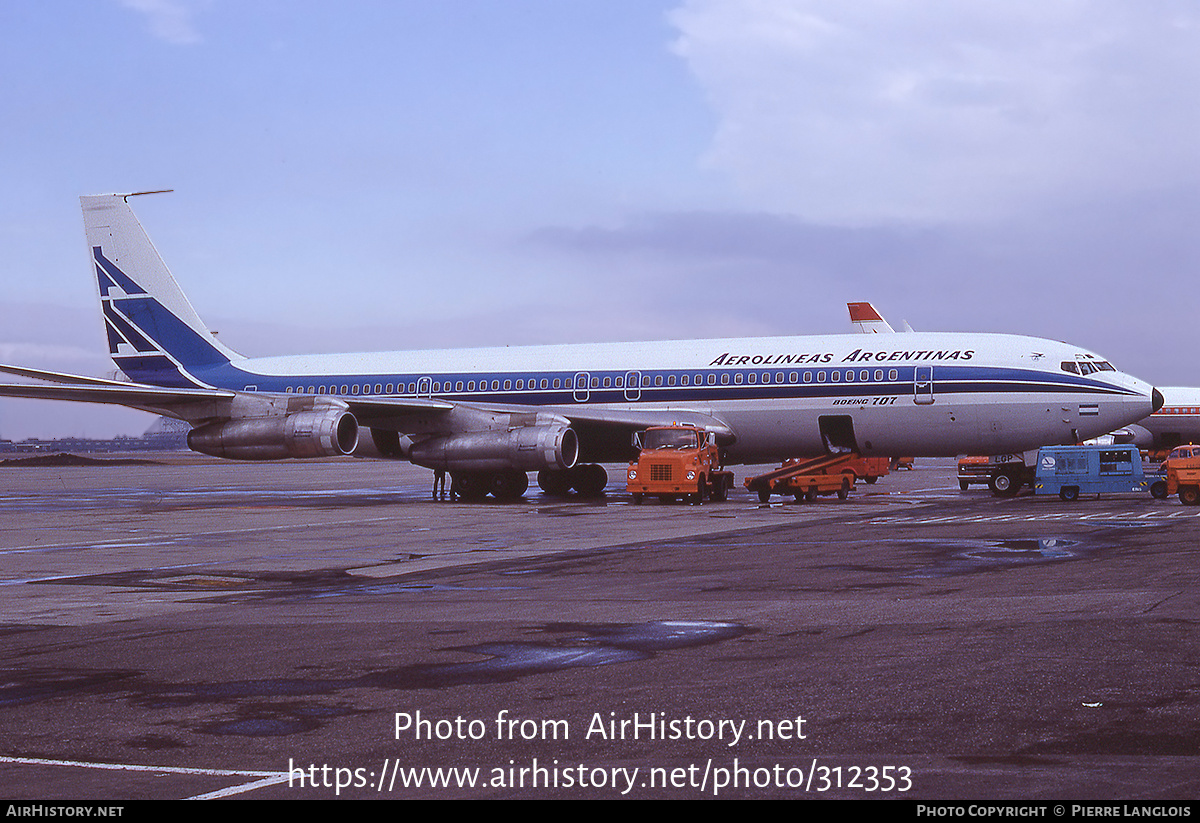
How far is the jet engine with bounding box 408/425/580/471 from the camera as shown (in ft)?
115

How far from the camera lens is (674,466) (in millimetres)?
34312

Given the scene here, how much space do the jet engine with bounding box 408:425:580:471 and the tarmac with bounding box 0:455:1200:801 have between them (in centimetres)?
1370

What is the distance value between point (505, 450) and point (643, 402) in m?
4.64

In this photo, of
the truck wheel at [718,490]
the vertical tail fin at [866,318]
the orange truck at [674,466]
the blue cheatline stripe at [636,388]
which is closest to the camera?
the blue cheatline stripe at [636,388]

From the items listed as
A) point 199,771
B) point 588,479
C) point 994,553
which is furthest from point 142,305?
point 199,771

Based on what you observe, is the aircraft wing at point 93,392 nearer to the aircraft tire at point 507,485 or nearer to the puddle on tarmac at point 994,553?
the aircraft tire at point 507,485

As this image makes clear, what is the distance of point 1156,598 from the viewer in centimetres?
1286

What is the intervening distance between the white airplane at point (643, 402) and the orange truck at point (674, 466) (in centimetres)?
162

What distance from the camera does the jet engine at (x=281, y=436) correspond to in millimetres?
35219

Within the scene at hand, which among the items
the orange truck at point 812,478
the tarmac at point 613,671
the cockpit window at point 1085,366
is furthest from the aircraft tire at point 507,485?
the tarmac at point 613,671

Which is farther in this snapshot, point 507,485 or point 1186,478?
point 507,485

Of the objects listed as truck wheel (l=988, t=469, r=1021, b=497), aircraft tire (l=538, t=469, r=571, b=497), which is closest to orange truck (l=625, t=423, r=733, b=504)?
aircraft tire (l=538, t=469, r=571, b=497)

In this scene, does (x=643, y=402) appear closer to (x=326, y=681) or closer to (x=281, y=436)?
(x=281, y=436)

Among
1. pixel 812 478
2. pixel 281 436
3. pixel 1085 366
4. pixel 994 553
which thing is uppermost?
pixel 1085 366
